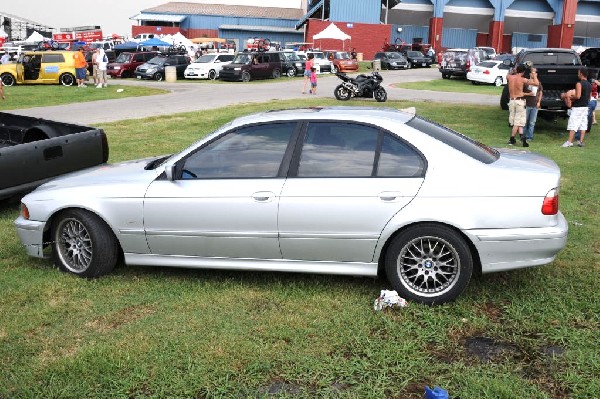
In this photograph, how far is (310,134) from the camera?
496 cm

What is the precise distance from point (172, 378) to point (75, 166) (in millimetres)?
4694

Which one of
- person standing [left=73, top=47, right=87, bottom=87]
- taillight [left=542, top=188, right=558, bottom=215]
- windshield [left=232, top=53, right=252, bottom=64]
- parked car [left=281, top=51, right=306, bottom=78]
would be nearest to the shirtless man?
taillight [left=542, top=188, right=558, bottom=215]

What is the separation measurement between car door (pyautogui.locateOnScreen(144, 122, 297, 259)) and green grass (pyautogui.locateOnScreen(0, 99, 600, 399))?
1.22ft

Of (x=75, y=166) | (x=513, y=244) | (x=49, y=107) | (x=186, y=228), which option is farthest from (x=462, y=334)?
(x=49, y=107)

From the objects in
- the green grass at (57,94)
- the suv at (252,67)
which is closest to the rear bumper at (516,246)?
the green grass at (57,94)

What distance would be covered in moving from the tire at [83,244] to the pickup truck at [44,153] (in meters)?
1.97

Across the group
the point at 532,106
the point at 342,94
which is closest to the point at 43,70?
the point at 342,94

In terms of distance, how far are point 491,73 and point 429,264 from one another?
2916 cm

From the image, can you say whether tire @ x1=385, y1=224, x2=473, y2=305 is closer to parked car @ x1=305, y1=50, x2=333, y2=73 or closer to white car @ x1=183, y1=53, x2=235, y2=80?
white car @ x1=183, y1=53, x2=235, y2=80

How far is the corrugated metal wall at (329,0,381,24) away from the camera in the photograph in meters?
59.5

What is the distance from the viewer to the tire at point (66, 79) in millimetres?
28547

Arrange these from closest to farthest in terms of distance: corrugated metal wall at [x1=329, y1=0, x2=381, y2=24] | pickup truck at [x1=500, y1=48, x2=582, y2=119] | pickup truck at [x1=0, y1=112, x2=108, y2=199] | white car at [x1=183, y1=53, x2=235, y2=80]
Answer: pickup truck at [x1=0, y1=112, x2=108, y2=199] → pickup truck at [x1=500, y1=48, x2=582, y2=119] → white car at [x1=183, y1=53, x2=235, y2=80] → corrugated metal wall at [x1=329, y1=0, x2=381, y2=24]

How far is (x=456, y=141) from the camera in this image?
5.04 m

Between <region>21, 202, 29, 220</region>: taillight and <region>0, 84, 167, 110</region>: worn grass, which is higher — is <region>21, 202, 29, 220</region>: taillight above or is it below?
above
